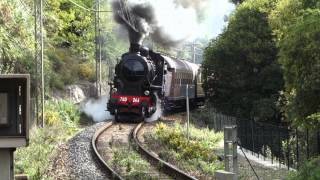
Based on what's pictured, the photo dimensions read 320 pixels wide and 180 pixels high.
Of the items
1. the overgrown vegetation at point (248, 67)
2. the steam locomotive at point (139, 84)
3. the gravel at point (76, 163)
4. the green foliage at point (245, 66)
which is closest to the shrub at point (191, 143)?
the gravel at point (76, 163)

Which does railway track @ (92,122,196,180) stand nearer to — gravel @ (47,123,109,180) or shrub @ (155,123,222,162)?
gravel @ (47,123,109,180)

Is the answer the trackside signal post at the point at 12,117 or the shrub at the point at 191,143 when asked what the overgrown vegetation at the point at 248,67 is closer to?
the shrub at the point at 191,143

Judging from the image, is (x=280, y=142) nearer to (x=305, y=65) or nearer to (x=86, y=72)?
(x=305, y=65)

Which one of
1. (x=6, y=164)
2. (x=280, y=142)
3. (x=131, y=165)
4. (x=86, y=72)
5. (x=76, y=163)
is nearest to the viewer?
(x=6, y=164)

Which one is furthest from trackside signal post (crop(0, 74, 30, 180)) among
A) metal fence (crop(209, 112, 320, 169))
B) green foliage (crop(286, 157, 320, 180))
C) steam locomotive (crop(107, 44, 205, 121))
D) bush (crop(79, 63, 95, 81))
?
bush (crop(79, 63, 95, 81))

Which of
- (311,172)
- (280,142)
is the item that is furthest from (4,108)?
(280,142)

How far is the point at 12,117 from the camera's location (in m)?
6.52

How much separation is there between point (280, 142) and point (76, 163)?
21.5 feet

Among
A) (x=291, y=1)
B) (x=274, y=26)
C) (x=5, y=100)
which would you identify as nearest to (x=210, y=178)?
(x=5, y=100)

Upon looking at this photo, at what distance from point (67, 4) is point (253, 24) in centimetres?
2526

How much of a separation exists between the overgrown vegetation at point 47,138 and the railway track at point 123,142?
1.43 meters

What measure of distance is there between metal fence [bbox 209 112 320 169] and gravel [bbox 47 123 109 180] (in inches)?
196

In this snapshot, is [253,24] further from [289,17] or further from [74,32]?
[74,32]

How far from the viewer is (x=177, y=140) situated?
784 inches
